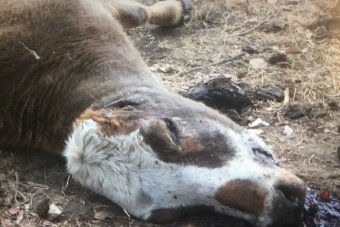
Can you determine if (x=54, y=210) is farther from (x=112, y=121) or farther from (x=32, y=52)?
(x=32, y=52)

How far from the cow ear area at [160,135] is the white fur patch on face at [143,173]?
0.03 metres

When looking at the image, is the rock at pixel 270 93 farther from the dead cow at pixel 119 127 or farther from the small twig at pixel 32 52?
the small twig at pixel 32 52

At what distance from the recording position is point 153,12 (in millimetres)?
6527

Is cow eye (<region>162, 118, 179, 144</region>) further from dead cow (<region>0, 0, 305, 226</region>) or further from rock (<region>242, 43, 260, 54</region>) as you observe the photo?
rock (<region>242, 43, 260, 54</region>)

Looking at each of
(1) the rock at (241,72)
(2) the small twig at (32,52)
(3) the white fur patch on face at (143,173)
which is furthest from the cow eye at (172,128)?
(1) the rock at (241,72)

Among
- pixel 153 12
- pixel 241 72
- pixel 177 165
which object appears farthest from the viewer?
pixel 153 12

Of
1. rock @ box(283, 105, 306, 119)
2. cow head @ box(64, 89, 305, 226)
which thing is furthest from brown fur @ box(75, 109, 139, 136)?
rock @ box(283, 105, 306, 119)

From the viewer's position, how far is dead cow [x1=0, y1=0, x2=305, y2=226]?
336cm

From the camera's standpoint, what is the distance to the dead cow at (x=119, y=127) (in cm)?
336

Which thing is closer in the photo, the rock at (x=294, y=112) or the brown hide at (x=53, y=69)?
the brown hide at (x=53, y=69)

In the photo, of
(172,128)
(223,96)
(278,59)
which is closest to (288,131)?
(223,96)

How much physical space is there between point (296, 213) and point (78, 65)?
1832mm

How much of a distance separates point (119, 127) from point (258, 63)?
94.2 inches

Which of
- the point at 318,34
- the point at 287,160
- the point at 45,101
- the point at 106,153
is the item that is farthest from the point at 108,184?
the point at 318,34
